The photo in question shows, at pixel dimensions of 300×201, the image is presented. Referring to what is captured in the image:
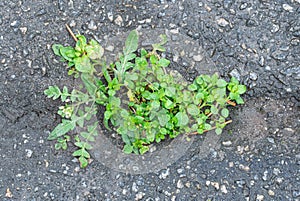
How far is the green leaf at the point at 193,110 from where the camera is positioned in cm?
239

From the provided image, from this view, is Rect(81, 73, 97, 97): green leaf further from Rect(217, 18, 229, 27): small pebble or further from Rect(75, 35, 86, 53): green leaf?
Rect(217, 18, 229, 27): small pebble

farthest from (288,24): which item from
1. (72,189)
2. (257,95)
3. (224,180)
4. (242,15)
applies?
(72,189)

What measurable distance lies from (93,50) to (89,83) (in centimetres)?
17

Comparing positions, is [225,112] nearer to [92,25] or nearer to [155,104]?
[155,104]

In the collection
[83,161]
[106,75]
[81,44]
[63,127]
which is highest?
[81,44]

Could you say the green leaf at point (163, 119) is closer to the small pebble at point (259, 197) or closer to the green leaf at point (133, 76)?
the green leaf at point (133, 76)

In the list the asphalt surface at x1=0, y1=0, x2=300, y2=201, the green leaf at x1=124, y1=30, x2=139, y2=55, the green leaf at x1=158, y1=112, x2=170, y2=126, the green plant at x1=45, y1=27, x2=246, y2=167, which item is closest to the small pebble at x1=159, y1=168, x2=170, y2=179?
the asphalt surface at x1=0, y1=0, x2=300, y2=201

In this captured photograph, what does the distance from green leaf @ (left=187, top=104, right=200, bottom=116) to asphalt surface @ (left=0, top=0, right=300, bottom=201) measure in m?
0.19

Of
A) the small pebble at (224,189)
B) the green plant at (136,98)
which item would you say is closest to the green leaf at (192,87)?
the green plant at (136,98)

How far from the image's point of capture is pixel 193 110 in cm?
240

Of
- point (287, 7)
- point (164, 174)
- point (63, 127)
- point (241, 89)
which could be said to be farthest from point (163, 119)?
point (287, 7)

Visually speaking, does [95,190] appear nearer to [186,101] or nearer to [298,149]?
[186,101]

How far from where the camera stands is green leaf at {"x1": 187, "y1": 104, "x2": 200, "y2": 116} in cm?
239

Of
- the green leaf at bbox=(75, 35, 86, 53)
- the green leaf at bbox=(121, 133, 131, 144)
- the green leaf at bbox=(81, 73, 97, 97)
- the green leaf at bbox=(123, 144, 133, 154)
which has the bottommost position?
the green leaf at bbox=(123, 144, 133, 154)
